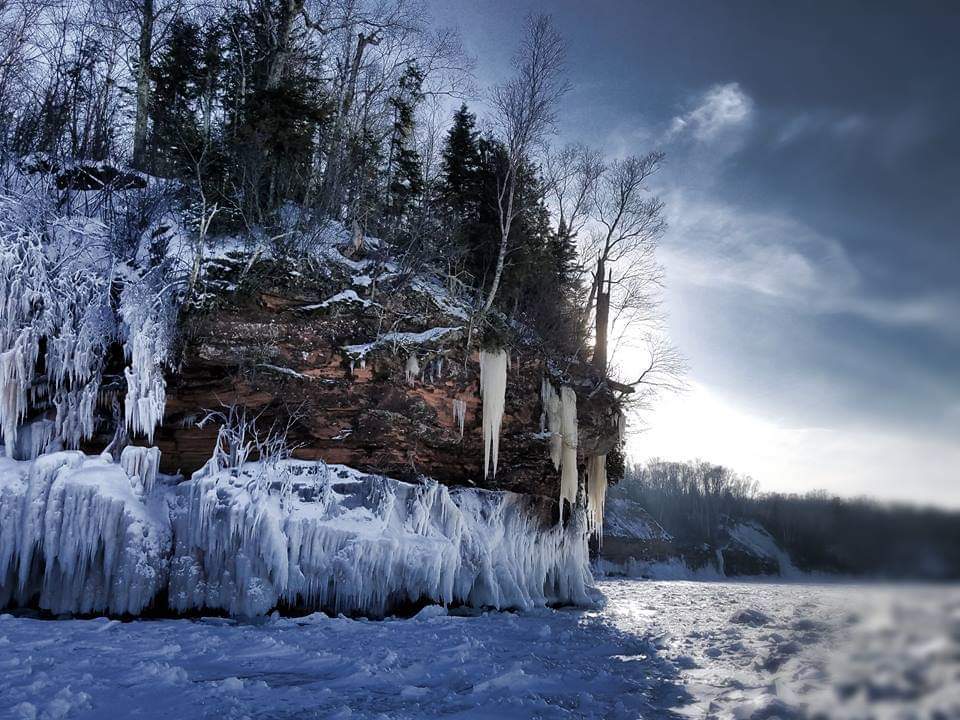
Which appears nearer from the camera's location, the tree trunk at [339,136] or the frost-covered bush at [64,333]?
the frost-covered bush at [64,333]

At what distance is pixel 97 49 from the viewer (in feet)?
54.9

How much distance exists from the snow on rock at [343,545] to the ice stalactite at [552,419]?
1.62 metres

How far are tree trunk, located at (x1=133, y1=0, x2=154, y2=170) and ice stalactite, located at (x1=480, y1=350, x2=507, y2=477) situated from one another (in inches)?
399

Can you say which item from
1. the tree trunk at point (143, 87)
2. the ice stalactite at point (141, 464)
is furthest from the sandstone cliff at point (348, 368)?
the tree trunk at point (143, 87)

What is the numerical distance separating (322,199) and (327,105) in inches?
127

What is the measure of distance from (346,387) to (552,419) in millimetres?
5356

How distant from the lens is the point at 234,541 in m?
9.80

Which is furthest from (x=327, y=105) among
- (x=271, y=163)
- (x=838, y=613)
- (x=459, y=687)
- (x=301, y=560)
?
(x=838, y=613)

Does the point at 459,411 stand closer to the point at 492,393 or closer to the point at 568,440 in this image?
the point at 492,393

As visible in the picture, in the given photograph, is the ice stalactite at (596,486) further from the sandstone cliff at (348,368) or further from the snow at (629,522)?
the snow at (629,522)

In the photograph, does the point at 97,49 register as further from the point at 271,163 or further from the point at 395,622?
the point at 395,622

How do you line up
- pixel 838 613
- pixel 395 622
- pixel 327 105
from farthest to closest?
pixel 327 105 < pixel 395 622 < pixel 838 613

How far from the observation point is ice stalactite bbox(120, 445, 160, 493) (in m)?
9.73

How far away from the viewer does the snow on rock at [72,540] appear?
28.6 feet
